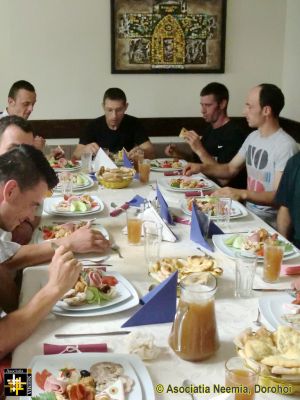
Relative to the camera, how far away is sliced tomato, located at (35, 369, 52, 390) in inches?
42.7

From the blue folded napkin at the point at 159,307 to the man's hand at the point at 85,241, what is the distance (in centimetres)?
51

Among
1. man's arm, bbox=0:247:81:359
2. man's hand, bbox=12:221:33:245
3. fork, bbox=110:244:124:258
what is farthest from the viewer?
man's hand, bbox=12:221:33:245

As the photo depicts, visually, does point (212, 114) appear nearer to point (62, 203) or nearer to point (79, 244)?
point (62, 203)

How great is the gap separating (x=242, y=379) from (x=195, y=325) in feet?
0.68

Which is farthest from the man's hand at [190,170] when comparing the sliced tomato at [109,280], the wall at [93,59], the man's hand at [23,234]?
the sliced tomato at [109,280]

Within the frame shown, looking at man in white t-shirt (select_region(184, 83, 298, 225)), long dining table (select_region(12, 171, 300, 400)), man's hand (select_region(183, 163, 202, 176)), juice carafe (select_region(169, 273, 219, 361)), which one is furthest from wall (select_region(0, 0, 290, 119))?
juice carafe (select_region(169, 273, 219, 361))

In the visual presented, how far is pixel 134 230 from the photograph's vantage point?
198 centimetres

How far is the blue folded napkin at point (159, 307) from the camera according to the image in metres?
1.33

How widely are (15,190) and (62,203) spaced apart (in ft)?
2.87

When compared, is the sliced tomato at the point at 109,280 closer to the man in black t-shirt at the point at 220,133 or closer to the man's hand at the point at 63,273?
the man's hand at the point at 63,273

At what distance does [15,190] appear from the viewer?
158 centimetres

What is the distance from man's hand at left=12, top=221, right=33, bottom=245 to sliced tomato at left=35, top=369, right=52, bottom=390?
99 cm

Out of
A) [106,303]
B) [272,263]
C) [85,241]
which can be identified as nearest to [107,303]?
[106,303]

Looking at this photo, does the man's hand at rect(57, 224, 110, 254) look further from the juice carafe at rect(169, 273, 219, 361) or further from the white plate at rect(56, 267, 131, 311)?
the juice carafe at rect(169, 273, 219, 361)
